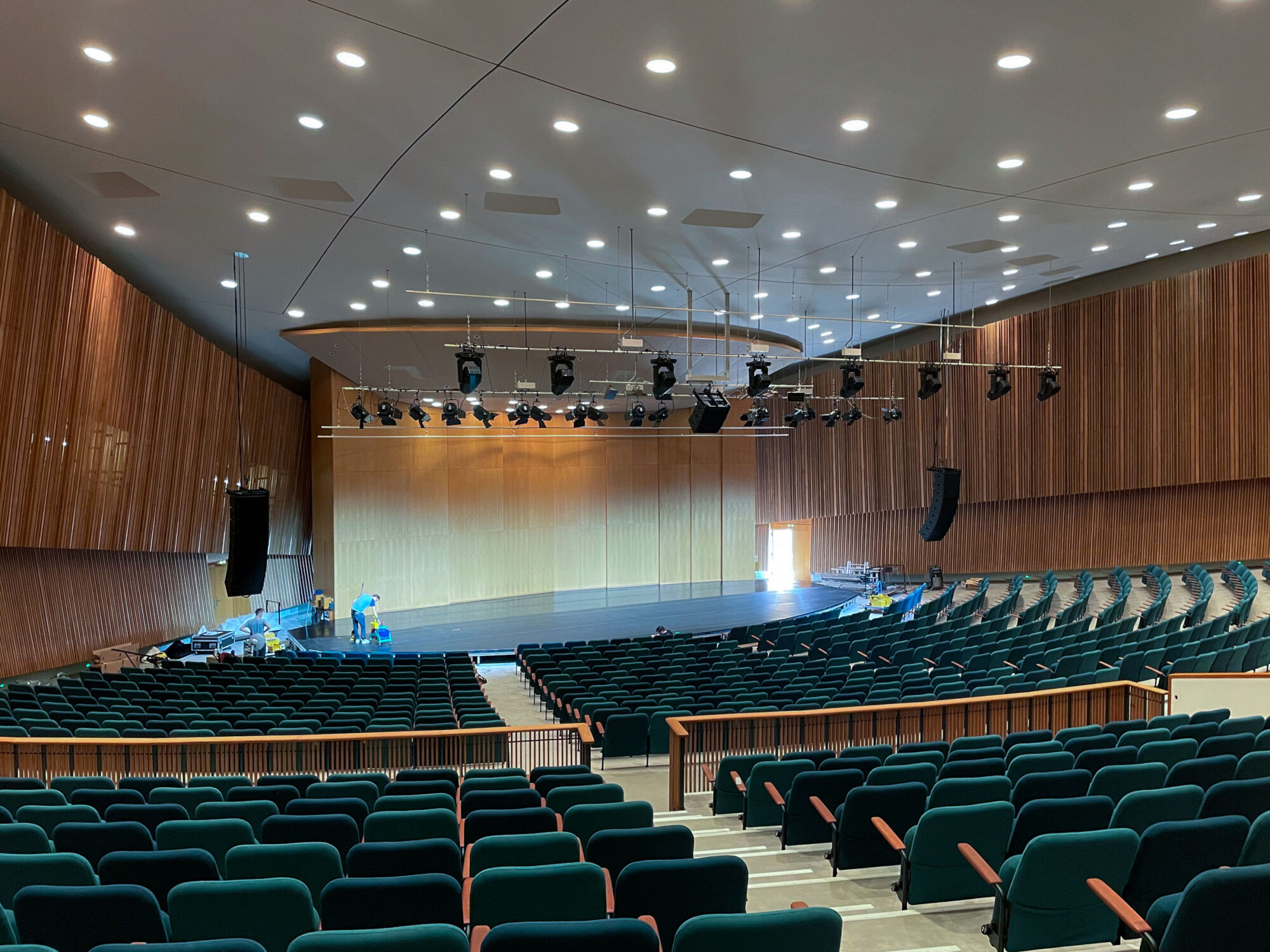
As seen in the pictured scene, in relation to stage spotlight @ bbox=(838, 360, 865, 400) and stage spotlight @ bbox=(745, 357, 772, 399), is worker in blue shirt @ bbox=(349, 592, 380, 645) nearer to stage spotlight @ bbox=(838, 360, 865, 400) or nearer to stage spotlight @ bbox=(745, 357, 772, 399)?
stage spotlight @ bbox=(745, 357, 772, 399)

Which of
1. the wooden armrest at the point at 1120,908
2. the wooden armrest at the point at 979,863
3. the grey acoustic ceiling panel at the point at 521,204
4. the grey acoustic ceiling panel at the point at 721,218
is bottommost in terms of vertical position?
the wooden armrest at the point at 979,863

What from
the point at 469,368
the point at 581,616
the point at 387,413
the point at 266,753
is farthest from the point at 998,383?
the point at 266,753

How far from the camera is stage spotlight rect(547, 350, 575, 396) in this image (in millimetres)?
13414

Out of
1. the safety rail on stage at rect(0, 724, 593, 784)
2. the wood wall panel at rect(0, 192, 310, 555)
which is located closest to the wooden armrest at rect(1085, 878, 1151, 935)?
the safety rail on stage at rect(0, 724, 593, 784)

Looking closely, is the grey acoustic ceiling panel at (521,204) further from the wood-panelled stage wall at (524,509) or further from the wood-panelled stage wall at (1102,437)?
the wood-panelled stage wall at (1102,437)

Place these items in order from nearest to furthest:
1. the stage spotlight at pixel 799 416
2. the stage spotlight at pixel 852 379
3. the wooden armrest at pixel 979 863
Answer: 1. the wooden armrest at pixel 979 863
2. the stage spotlight at pixel 852 379
3. the stage spotlight at pixel 799 416

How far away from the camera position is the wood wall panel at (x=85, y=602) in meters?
13.7

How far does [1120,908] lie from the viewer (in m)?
3.01

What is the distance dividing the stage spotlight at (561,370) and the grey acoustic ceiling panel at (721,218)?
297 centimetres

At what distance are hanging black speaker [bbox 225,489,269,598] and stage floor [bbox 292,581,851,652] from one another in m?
5.31

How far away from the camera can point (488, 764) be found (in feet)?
26.5

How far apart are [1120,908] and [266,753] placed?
6.92m

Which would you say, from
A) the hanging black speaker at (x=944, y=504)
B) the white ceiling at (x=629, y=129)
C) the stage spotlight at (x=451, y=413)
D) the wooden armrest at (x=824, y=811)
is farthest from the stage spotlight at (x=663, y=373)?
the wooden armrest at (x=824, y=811)

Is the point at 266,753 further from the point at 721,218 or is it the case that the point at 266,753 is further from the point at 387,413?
the point at 387,413
